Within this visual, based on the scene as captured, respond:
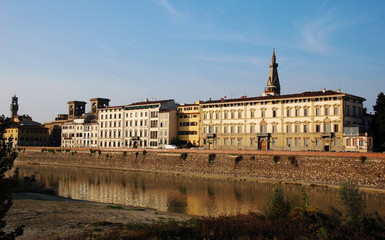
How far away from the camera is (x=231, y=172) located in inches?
2450

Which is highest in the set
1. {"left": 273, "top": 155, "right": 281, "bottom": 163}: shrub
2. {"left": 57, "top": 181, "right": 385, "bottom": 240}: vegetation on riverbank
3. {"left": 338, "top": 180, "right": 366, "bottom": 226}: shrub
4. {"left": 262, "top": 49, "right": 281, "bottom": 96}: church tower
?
{"left": 262, "top": 49, "right": 281, "bottom": 96}: church tower

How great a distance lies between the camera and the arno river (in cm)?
3734

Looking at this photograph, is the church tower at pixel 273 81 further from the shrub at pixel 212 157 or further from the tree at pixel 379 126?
the shrub at pixel 212 157

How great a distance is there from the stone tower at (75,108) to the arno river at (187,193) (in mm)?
84112

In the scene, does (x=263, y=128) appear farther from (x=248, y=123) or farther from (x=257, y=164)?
(x=257, y=164)

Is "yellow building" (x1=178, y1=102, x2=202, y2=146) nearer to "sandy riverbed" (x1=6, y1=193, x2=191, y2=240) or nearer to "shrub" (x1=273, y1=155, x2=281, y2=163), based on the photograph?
"shrub" (x1=273, y1=155, x2=281, y2=163)

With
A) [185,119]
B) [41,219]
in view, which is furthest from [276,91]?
[41,219]

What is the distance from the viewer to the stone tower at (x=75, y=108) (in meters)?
145

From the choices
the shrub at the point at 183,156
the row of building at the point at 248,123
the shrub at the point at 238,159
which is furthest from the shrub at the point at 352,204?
the shrub at the point at 183,156

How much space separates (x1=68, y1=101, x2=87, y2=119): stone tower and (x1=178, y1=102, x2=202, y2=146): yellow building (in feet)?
217

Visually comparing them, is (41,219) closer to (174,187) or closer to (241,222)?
(241,222)

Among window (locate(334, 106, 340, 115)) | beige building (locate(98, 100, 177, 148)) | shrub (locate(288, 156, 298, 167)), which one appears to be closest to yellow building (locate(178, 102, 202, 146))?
beige building (locate(98, 100, 177, 148))

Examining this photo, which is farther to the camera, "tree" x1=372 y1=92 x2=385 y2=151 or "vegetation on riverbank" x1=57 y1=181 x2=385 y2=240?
"tree" x1=372 y1=92 x2=385 y2=151

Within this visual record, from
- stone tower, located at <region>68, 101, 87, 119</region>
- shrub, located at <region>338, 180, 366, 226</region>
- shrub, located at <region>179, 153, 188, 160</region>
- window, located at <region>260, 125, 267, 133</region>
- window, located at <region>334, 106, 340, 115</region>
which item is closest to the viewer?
shrub, located at <region>338, 180, 366, 226</region>
